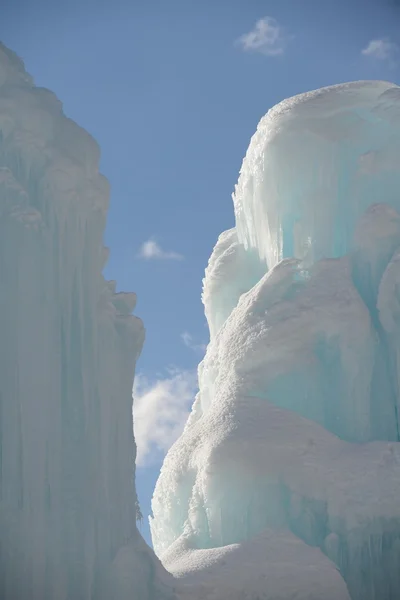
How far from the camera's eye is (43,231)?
18.8 metres

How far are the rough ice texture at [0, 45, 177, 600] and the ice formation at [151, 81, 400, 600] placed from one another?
10.2 feet

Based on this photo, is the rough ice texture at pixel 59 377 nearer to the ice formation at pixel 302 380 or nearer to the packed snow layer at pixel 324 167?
the ice formation at pixel 302 380

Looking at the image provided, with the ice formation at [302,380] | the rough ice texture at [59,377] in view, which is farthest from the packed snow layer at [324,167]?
the rough ice texture at [59,377]

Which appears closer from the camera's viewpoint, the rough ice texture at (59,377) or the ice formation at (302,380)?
the rough ice texture at (59,377)

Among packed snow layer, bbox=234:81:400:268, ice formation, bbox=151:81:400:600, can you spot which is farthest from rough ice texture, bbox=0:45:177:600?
packed snow layer, bbox=234:81:400:268

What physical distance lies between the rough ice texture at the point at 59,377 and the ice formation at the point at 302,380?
3101mm

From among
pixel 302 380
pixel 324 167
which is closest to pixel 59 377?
pixel 302 380

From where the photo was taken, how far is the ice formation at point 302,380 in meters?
22.1

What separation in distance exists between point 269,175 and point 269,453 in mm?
8997

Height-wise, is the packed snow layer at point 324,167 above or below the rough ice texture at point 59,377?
above

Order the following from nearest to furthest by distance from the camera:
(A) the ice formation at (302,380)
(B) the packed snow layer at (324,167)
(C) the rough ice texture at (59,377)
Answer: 1. (C) the rough ice texture at (59,377)
2. (A) the ice formation at (302,380)
3. (B) the packed snow layer at (324,167)

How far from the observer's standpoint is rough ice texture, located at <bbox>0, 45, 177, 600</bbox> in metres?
17.1

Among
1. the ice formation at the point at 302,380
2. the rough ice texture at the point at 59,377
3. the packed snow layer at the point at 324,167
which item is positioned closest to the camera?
the rough ice texture at the point at 59,377

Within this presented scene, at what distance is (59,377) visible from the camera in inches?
723
